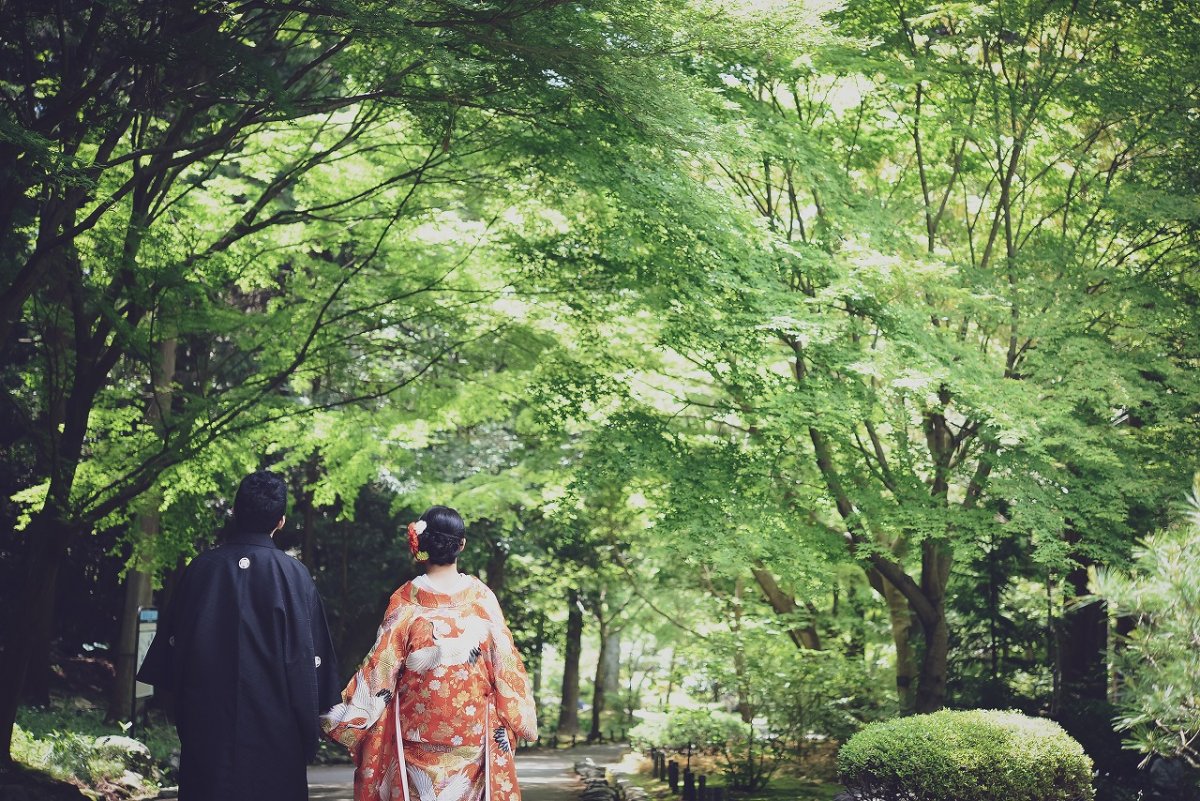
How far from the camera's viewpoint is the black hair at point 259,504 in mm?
4383

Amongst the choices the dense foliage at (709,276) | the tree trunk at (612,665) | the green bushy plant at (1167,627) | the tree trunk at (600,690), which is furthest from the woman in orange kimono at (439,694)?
the tree trunk at (612,665)

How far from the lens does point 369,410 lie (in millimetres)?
13289

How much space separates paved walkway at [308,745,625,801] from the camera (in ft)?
40.1

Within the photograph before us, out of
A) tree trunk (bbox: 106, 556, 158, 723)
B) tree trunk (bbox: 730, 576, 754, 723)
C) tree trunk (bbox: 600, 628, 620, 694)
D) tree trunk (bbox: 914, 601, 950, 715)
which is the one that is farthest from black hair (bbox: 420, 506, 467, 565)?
tree trunk (bbox: 600, 628, 620, 694)

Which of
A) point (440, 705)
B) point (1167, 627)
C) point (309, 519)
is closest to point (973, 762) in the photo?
point (1167, 627)

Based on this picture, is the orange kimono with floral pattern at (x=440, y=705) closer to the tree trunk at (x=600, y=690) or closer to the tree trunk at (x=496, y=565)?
A: the tree trunk at (x=496, y=565)

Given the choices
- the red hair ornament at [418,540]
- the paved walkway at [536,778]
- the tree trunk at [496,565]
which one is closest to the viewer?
the red hair ornament at [418,540]

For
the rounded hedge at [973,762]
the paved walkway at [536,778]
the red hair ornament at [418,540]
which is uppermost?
the red hair ornament at [418,540]

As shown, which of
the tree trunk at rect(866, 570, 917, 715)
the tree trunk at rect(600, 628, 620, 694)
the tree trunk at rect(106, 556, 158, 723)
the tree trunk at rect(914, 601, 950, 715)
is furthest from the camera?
the tree trunk at rect(600, 628, 620, 694)

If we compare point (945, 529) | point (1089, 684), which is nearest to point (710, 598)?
point (1089, 684)

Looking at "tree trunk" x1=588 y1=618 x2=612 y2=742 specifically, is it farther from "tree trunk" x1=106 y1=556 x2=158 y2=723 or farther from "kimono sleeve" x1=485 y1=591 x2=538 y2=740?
"kimono sleeve" x1=485 y1=591 x2=538 y2=740

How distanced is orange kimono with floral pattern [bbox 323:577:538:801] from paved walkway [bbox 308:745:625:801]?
6789mm

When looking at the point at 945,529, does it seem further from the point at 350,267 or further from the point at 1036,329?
the point at 350,267

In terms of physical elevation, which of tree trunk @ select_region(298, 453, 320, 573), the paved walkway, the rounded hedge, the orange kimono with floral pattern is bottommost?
the paved walkway
